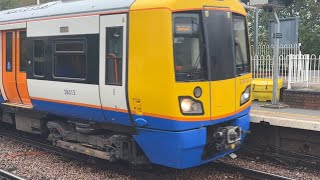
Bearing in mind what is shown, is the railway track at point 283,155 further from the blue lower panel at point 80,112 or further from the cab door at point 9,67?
the cab door at point 9,67

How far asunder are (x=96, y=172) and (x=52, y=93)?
167 cm

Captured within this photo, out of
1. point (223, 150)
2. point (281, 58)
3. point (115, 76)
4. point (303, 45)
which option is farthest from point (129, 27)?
point (303, 45)

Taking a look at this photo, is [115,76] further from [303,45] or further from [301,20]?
[301,20]

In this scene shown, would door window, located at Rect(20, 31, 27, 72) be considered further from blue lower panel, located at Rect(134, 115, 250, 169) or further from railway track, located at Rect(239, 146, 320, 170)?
railway track, located at Rect(239, 146, 320, 170)

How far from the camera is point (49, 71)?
27.5 ft

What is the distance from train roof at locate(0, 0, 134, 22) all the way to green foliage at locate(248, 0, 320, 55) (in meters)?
19.8

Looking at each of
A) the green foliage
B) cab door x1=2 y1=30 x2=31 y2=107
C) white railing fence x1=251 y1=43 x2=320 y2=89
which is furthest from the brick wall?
the green foliage

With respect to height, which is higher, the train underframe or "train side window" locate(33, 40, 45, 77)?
"train side window" locate(33, 40, 45, 77)

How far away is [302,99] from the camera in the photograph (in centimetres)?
1057

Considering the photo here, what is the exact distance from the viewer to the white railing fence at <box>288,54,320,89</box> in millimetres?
11452

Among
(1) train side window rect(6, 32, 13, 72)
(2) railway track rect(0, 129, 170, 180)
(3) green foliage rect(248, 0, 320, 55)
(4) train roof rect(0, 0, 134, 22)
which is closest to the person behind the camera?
(4) train roof rect(0, 0, 134, 22)

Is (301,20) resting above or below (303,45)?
above

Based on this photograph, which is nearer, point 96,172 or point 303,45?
point 96,172

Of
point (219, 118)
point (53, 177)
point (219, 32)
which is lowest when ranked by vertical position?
point (53, 177)
